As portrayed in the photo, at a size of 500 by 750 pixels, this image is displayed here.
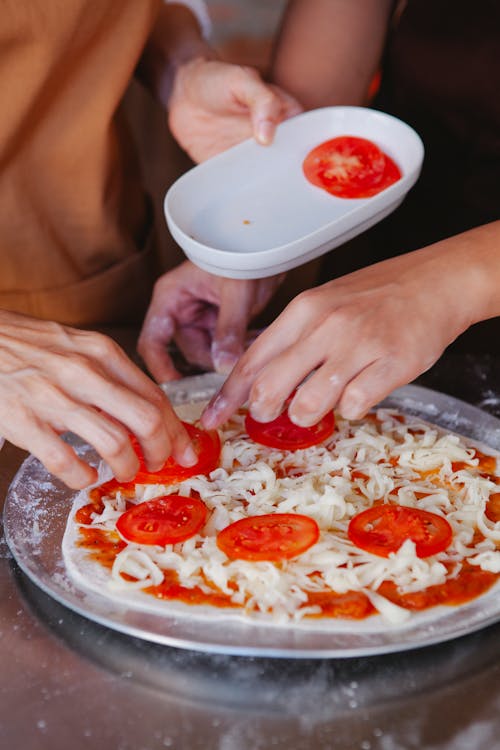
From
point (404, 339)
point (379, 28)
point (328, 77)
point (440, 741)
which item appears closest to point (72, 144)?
point (328, 77)

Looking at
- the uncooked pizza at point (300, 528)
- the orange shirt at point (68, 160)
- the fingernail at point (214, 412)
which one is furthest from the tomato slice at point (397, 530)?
the orange shirt at point (68, 160)

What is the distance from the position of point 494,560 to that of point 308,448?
0.34m

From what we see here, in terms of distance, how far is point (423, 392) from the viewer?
1567mm

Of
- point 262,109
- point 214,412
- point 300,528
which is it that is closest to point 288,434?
point 214,412

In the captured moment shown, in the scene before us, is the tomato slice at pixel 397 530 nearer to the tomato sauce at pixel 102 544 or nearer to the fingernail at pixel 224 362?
the tomato sauce at pixel 102 544

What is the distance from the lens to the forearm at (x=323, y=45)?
6.28 feet

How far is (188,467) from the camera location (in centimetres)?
129

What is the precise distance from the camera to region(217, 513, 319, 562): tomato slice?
1128mm

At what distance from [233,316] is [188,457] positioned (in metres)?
0.53

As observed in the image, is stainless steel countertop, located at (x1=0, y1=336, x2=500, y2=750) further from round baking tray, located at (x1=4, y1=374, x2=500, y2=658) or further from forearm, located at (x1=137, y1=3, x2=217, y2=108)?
forearm, located at (x1=137, y1=3, x2=217, y2=108)

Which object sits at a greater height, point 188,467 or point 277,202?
point 277,202

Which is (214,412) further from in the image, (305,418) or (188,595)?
(188,595)

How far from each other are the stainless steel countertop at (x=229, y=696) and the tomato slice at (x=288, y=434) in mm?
389

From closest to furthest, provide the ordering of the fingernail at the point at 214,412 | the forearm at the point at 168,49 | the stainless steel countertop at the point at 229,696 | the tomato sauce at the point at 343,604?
the stainless steel countertop at the point at 229,696
the tomato sauce at the point at 343,604
the fingernail at the point at 214,412
the forearm at the point at 168,49
